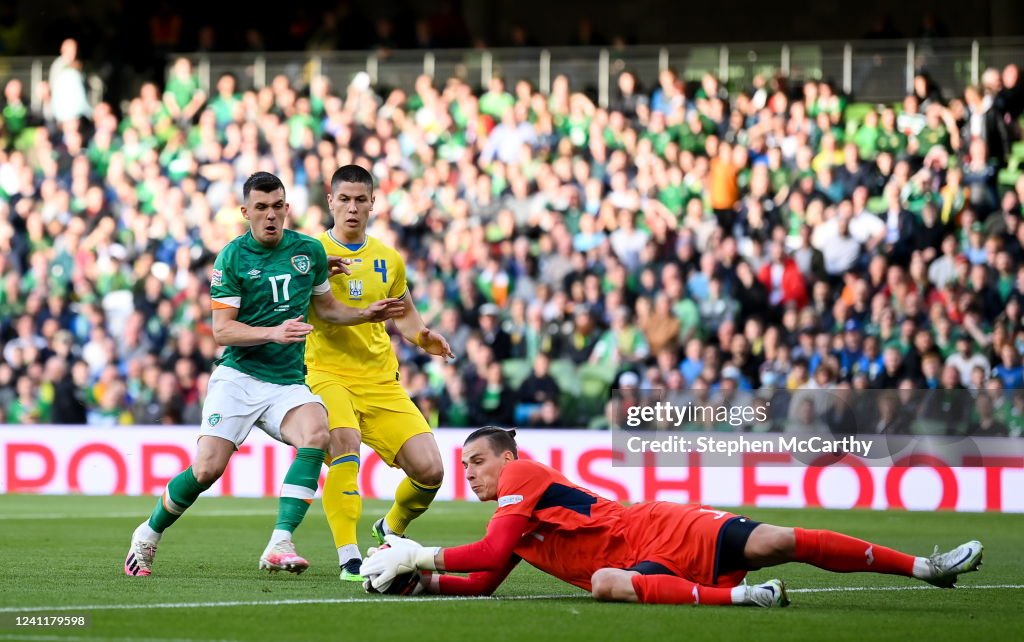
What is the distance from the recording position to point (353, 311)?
972cm

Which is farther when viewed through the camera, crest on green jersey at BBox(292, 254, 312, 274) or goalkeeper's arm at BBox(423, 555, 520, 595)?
crest on green jersey at BBox(292, 254, 312, 274)

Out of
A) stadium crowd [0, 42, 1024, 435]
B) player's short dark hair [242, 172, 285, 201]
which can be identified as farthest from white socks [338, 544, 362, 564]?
stadium crowd [0, 42, 1024, 435]

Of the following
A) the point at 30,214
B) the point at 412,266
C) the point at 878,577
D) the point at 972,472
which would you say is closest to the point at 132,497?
the point at 412,266

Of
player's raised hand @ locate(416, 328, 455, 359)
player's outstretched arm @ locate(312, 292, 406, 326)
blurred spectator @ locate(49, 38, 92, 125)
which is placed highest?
blurred spectator @ locate(49, 38, 92, 125)

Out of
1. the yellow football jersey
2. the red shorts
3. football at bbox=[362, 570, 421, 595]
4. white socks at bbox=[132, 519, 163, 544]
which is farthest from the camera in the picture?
the yellow football jersey

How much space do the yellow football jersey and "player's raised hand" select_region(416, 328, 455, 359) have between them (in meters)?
0.25

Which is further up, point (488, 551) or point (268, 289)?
point (268, 289)

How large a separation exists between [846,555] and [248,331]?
3.50 m

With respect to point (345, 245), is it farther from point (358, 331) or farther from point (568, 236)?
point (568, 236)

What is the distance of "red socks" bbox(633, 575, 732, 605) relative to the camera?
775cm

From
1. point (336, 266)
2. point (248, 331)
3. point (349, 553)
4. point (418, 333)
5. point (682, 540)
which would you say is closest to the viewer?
point (682, 540)

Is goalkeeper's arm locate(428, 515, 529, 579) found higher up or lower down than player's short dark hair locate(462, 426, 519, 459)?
lower down

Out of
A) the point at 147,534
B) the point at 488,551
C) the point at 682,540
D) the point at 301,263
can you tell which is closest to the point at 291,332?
the point at 301,263

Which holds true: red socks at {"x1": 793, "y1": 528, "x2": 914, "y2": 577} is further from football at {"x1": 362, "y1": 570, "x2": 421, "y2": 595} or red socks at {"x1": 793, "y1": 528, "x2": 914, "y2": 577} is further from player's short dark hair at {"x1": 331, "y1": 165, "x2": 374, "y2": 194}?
player's short dark hair at {"x1": 331, "y1": 165, "x2": 374, "y2": 194}
